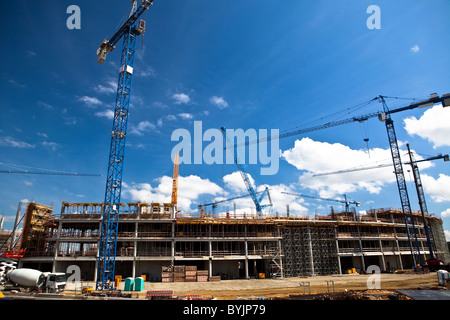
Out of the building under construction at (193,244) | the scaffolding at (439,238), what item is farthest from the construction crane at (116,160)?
the scaffolding at (439,238)

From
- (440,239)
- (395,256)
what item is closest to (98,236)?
(395,256)

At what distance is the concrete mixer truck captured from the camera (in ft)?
103

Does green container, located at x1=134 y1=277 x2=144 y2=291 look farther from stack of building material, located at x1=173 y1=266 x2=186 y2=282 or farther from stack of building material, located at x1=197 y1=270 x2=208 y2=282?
stack of building material, located at x1=197 y1=270 x2=208 y2=282

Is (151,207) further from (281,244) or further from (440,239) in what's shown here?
(440,239)

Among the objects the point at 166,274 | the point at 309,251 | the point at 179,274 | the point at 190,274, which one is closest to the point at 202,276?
the point at 190,274

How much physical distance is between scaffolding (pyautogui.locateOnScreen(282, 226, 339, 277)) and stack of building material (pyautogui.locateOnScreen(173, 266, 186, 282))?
20.7m

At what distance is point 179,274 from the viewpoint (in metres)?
44.9

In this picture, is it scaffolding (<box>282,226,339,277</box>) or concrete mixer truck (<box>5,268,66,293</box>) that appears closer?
concrete mixer truck (<box>5,268,66,293</box>)

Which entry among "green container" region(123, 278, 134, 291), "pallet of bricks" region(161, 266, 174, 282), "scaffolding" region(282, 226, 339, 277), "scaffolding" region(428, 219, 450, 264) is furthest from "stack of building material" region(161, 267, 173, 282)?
"scaffolding" region(428, 219, 450, 264)

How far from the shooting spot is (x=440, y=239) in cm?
8762

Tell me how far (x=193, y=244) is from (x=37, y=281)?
2525cm

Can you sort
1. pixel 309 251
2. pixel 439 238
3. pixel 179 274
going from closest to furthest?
pixel 179 274 → pixel 309 251 → pixel 439 238

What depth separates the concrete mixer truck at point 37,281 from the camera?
31.4m

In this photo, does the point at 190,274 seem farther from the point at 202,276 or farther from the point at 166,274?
the point at 166,274
